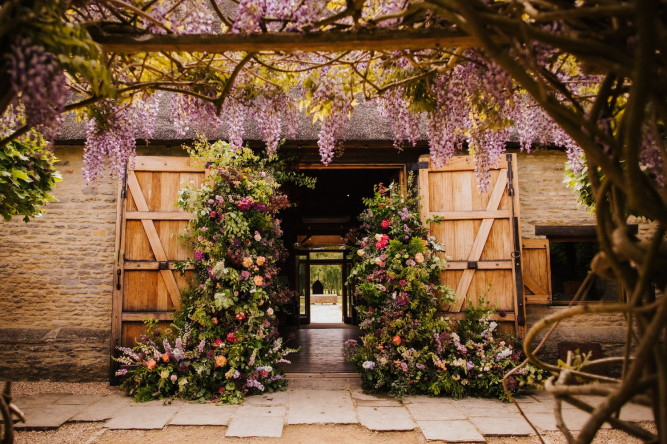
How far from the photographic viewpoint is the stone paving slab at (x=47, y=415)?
3240 millimetres

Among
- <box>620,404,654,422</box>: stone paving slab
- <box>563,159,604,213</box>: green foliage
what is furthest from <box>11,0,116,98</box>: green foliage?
<box>620,404,654,422</box>: stone paving slab

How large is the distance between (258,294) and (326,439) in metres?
1.56

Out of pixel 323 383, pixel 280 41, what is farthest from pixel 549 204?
pixel 280 41

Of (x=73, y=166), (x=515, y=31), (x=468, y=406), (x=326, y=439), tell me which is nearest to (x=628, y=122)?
(x=515, y=31)

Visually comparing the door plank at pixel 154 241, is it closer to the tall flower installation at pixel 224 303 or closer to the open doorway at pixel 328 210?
the tall flower installation at pixel 224 303

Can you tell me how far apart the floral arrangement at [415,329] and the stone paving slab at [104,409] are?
85.5 inches

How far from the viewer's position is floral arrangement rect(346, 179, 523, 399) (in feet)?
13.1

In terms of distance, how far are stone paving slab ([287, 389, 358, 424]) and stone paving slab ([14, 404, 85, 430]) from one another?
1796mm

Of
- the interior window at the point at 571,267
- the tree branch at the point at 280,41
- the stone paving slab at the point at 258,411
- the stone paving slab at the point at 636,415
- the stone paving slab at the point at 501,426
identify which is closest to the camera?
the tree branch at the point at 280,41

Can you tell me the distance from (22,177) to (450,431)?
135 inches

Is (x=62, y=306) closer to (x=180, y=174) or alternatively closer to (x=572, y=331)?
(x=180, y=174)

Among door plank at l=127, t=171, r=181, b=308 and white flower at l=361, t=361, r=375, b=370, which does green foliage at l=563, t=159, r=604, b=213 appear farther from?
door plank at l=127, t=171, r=181, b=308

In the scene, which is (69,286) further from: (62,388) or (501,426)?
(501,426)

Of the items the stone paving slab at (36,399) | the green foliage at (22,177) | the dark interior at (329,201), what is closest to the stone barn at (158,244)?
the stone paving slab at (36,399)
